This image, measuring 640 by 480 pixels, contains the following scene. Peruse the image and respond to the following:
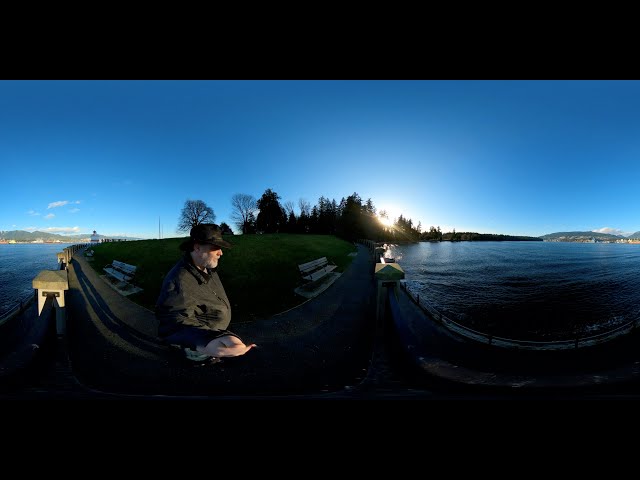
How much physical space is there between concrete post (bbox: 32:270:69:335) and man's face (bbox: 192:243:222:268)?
1998mm

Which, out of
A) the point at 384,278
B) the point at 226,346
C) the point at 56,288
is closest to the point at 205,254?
the point at 226,346

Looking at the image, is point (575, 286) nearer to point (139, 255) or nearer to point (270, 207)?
point (270, 207)

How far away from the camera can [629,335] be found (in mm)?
4230

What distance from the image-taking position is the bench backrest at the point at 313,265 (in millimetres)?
4230

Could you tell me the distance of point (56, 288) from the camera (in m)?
2.35

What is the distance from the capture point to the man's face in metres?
1.55

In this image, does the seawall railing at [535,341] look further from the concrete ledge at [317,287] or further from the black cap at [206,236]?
the black cap at [206,236]

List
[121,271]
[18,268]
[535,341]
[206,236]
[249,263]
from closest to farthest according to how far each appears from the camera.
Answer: [206,236] < [121,271] < [249,263] < [535,341] < [18,268]

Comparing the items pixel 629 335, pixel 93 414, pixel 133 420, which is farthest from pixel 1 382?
pixel 629 335

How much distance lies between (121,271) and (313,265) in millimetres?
3005

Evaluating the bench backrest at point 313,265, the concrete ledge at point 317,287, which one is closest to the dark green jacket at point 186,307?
the concrete ledge at point 317,287

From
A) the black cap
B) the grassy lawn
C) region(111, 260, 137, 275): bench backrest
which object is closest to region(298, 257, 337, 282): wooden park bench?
the grassy lawn

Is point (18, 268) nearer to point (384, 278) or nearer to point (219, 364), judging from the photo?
point (219, 364)

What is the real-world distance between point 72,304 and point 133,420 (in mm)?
3131
